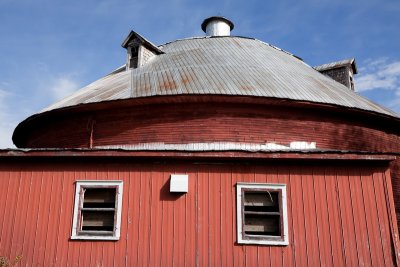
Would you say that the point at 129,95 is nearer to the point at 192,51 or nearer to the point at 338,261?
the point at 192,51

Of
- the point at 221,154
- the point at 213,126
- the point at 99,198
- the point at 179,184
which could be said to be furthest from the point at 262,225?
the point at 213,126

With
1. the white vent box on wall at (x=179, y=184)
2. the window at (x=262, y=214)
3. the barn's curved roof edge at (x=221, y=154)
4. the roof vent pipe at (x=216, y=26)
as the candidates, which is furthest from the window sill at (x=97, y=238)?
the roof vent pipe at (x=216, y=26)

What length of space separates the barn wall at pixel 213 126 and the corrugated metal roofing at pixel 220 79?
1.57ft

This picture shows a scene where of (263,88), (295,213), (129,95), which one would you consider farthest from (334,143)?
(129,95)

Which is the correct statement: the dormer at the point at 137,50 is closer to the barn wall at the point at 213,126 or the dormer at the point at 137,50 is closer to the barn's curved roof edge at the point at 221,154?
the barn wall at the point at 213,126

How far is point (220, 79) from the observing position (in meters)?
13.3

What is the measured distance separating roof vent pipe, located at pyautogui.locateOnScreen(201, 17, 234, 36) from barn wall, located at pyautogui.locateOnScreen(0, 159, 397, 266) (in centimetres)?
1481

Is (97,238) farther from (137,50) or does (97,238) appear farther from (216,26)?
(216,26)

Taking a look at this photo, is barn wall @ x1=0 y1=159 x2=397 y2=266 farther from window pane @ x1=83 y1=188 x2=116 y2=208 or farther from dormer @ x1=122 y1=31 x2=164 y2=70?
dormer @ x1=122 y1=31 x2=164 y2=70

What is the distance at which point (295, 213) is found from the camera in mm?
8672

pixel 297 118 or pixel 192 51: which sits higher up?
pixel 192 51

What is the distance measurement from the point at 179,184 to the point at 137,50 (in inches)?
365

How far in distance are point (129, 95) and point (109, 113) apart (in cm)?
93

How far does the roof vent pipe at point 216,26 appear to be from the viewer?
2247 centimetres
